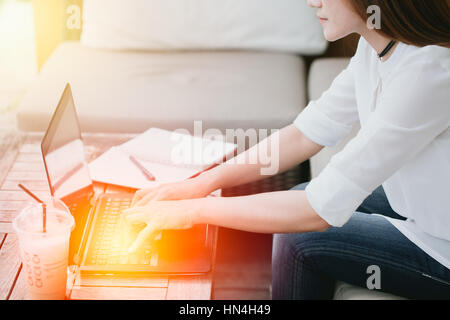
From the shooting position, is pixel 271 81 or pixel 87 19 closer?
pixel 271 81

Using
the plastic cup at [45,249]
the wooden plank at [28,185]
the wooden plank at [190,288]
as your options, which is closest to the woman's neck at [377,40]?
the wooden plank at [190,288]

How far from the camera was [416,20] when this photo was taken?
946mm

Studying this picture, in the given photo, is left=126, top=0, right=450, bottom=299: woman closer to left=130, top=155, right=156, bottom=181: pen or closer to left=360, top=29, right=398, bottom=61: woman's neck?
left=360, top=29, right=398, bottom=61: woman's neck

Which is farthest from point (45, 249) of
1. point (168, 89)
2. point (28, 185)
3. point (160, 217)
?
point (168, 89)

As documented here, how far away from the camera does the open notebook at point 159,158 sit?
4.18 ft

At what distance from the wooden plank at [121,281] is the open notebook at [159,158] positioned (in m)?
0.31

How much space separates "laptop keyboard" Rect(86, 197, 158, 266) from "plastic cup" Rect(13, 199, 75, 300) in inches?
4.5

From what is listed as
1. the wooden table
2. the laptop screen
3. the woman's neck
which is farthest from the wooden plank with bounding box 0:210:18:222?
the woman's neck

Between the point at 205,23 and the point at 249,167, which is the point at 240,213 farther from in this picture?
the point at 205,23

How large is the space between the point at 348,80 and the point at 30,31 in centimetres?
240

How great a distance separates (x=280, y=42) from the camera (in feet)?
7.44

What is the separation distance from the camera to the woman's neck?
1067 mm
